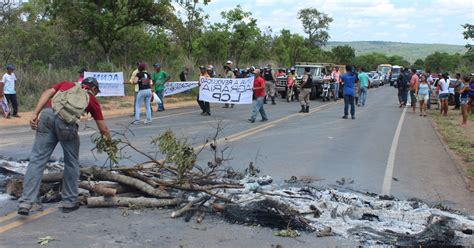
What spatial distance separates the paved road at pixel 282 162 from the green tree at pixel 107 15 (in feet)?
28.7

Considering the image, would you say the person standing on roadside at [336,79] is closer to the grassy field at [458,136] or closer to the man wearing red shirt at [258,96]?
the grassy field at [458,136]

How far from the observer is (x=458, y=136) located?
49.9 feet

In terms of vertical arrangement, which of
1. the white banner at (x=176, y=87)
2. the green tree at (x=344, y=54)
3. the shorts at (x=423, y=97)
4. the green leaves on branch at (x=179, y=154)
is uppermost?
the green tree at (x=344, y=54)

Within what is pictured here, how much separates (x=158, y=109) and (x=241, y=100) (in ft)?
11.8

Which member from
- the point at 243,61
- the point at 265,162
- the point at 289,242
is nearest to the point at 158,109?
the point at 265,162

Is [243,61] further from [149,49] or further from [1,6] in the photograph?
[1,6]

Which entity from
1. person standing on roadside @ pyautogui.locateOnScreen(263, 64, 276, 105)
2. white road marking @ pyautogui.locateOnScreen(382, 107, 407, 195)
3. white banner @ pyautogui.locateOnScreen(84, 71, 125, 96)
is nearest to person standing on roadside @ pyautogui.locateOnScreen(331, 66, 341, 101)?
person standing on roadside @ pyautogui.locateOnScreen(263, 64, 276, 105)

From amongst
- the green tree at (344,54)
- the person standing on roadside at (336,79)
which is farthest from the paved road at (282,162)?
the green tree at (344,54)

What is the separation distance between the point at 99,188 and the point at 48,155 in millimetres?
742

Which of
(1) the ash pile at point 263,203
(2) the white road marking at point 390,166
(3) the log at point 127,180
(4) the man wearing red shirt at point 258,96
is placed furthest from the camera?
(4) the man wearing red shirt at point 258,96

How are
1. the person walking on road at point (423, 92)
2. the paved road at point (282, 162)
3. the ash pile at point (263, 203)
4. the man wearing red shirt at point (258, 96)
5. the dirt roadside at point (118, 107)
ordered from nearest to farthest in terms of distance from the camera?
the paved road at point (282, 162)
the ash pile at point (263, 203)
the dirt roadside at point (118, 107)
the man wearing red shirt at point (258, 96)
the person walking on road at point (423, 92)

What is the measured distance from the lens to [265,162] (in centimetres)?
971

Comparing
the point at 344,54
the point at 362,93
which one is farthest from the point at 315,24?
the point at 362,93

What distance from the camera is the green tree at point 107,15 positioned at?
25.5 metres
